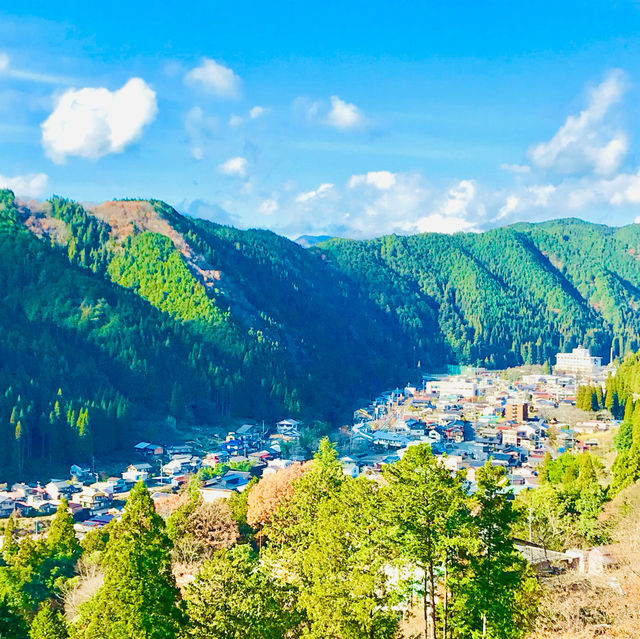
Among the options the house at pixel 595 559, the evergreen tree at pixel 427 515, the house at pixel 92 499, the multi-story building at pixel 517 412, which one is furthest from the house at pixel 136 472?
the evergreen tree at pixel 427 515

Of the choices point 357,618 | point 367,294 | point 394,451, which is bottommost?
point 394,451

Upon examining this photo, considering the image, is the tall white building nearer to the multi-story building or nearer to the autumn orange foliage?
the multi-story building

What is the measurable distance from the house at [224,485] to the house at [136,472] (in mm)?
6879

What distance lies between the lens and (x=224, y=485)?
4997cm

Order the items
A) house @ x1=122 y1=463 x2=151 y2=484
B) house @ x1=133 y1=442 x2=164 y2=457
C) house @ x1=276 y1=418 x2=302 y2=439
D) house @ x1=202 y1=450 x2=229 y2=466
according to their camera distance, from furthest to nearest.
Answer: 1. house @ x1=276 y1=418 x2=302 y2=439
2. house @ x1=133 y1=442 x2=164 y2=457
3. house @ x1=202 y1=450 x2=229 y2=466
4. house @ x1=122 y1=463 x2=151 y2=484

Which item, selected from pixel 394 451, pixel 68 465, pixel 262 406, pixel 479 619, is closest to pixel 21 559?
pixel 479 619

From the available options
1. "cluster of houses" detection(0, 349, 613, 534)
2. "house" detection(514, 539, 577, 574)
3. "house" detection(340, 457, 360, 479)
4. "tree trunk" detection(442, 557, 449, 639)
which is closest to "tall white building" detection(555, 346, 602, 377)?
"cluster of houses" detection(0, 349, 613, 534)

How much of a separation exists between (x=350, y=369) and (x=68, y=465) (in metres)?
66.8

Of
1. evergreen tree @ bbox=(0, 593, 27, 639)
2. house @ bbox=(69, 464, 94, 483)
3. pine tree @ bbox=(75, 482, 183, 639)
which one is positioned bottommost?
house @ bbox=(69, 464, 94, 483)

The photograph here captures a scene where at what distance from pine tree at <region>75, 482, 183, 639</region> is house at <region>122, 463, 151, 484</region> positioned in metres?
42.5

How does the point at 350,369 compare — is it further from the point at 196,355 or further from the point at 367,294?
the point at 367,294

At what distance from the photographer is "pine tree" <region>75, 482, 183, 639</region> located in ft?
49.8

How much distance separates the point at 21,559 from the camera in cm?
2855

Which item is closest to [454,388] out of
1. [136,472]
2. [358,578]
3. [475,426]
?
[475,426]
